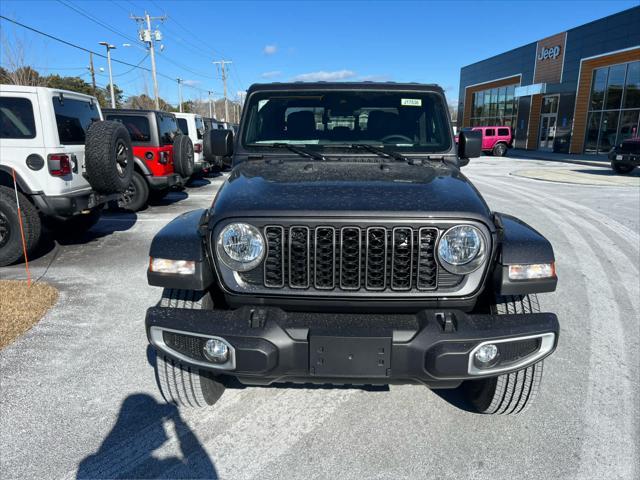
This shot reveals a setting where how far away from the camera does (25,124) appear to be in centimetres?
537

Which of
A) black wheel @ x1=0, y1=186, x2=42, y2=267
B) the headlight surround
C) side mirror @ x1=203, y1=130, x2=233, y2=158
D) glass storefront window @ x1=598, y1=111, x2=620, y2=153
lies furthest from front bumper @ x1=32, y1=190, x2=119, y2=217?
Answer: glass storefront window @ x1=598, y1=111, x2=620, y2=153

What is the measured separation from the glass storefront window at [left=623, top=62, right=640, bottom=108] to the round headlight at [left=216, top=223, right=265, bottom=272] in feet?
92.0

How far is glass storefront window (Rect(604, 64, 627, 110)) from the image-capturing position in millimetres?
24513

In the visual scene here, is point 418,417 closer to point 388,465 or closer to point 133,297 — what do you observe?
point 388,465

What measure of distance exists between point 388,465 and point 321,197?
4.76 ft

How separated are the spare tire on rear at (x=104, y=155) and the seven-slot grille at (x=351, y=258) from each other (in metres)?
4.46

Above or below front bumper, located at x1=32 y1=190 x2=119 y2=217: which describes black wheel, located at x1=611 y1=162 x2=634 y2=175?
below

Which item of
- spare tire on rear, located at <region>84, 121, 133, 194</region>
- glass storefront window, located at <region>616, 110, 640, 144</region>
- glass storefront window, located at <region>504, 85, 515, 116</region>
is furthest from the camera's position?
glass storefront window, located at <region>504, 85, 515, 116</region>

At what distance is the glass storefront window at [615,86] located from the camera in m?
24.5

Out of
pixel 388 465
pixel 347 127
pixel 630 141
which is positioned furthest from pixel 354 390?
pixel 630 141

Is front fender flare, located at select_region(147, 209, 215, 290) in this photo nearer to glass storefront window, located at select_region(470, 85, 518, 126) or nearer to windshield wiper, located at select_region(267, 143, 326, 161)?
windshield wiper, located at select_region(267, 143, 326, 161)

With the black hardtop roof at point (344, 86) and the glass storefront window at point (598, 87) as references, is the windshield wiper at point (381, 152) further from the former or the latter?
the glass storefront window at point (598, 87)

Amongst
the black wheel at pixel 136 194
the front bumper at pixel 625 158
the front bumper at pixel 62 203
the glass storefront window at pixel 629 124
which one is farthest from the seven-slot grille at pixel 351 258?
the glass storefront window at pixel 629 124

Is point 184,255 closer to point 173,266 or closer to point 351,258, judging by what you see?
point 173,266
